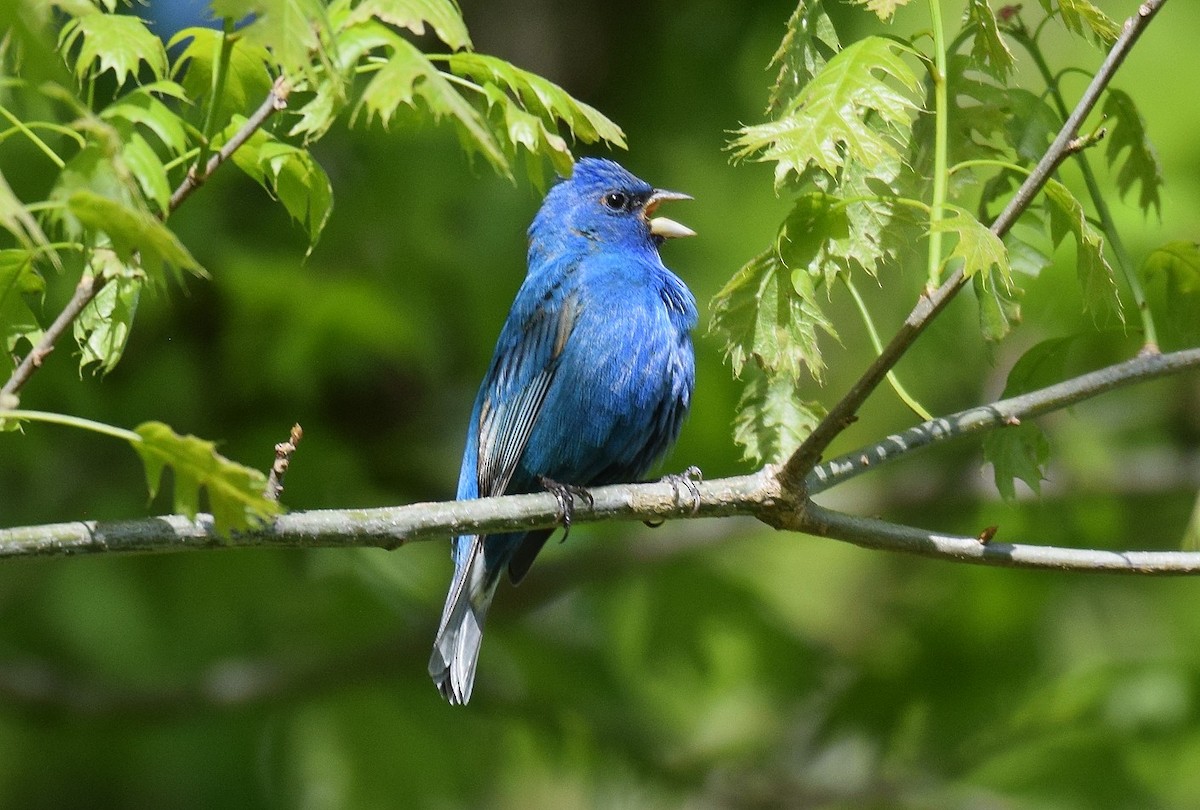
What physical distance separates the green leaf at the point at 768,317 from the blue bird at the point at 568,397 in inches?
80.4

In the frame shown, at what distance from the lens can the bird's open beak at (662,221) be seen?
21.5 feet

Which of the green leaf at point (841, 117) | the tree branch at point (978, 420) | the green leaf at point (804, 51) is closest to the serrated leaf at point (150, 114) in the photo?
the green leaf at point (841, 117)

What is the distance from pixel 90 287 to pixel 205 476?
1.91 feet

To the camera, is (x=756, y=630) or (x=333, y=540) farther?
(x=756, y=630)

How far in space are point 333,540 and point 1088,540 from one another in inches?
236

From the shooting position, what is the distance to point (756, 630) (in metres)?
8.10

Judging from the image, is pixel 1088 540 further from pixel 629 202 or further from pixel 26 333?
pixel 26 333

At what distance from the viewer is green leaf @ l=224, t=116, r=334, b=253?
3553 millimetres

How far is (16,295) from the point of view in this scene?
346cm

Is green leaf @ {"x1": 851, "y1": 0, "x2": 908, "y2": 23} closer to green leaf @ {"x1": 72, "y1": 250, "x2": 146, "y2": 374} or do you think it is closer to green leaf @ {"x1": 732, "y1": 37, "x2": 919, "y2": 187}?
green leaf @ {"x1": 732, "y1": 37, "x2": 919, "y2": 187}

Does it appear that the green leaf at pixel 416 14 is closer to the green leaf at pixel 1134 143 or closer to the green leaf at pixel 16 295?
the green leaf at pixel 16 295

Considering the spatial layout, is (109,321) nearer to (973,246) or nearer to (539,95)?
(539,95)

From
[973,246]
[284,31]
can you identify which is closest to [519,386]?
[973,246]

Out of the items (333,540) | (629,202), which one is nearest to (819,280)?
(333,540)
